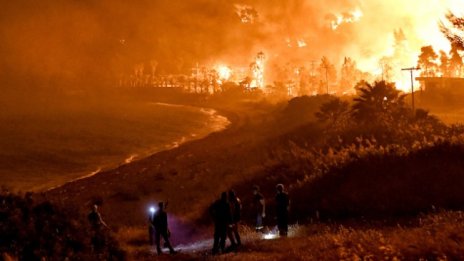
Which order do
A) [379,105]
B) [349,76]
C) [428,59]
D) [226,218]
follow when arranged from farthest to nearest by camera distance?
[349,76], [428,59], [379,105], [226,218]

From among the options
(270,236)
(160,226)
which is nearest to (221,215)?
(160,226)

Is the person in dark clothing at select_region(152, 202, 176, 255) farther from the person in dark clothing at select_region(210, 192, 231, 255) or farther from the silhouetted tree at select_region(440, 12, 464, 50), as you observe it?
the silhouetted tree at select_region(440, 12, 464, 50)

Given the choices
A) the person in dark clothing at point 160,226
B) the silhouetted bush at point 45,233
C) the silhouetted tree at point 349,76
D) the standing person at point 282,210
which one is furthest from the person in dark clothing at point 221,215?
the silhouetted tree at point 349,76

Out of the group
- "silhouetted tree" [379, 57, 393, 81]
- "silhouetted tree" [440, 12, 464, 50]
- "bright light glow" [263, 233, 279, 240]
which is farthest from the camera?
"silhouetted tree" [379, 57, 393, 81]

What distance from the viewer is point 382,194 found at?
67.7ft

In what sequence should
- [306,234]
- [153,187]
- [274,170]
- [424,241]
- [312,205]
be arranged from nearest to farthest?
[424,241] → [306,234] → [312,205] → [274,170] → [153,187]

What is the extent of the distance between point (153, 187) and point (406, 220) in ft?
102

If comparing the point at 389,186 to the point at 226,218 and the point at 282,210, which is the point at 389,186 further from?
the point at 226,218

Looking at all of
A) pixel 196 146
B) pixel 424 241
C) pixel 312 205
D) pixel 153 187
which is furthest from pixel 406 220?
pixel 196 146

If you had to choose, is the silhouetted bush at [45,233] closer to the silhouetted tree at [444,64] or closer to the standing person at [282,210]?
the standing person at [282,210]

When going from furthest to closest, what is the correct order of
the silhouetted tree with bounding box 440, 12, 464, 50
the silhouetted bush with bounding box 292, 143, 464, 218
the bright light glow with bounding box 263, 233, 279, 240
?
the silhouetted tree with bounding box 440, 12, 464, 50
the silhouetted bush with bounding box 292, 143, 464, 218
the bright light glow with bounding box 263, 233, 279, 240

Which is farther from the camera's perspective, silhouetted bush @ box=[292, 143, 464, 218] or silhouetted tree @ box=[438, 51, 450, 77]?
silhouetted tree @ box=[438, 51, 450, 77]

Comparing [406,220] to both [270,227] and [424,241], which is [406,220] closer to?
[270,227]

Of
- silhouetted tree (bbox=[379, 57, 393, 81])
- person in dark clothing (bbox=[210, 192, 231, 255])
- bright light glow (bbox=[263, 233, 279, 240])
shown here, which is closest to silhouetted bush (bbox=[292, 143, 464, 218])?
bright light glow (bbox=[263, 233, 279, 240])
